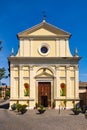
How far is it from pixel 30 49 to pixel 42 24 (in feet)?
13.1

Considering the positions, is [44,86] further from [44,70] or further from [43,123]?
[43,123]

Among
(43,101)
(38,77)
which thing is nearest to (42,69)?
(38,77)

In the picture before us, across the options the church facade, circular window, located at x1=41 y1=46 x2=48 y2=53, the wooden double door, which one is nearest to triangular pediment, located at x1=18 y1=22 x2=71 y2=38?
the church facade

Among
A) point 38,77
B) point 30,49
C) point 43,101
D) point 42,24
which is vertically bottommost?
point 43,101

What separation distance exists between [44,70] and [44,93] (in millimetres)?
3291

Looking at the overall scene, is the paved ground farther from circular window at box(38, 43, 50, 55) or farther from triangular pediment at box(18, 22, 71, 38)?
triangular pediment at box(18, 22, 71, 38)

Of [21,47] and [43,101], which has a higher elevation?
[21,47]

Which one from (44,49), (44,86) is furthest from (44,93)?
(44,49)

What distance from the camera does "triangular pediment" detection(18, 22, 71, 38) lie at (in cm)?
5124

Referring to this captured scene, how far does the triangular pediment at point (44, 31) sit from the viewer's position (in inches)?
2017

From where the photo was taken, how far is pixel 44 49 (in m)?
51.7

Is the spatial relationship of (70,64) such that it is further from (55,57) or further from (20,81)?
(20,81)

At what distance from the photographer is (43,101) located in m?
51.3

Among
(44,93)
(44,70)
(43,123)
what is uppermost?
(44,70)
